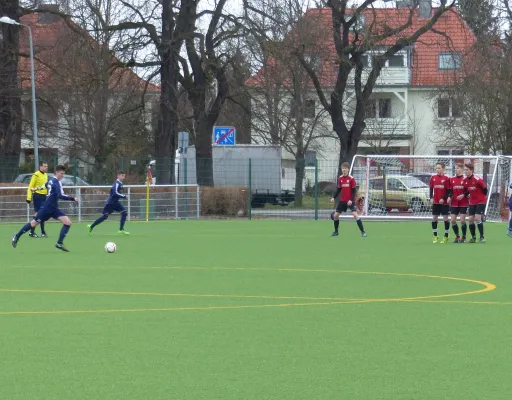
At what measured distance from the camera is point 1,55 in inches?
1619

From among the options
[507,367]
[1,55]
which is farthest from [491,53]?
[507,367]

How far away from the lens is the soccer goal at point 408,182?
35.8 m

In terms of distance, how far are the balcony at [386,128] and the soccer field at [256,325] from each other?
39.6m

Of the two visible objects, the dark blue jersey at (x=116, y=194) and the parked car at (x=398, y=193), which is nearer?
the dark blue jersey at (x=116, y=194)

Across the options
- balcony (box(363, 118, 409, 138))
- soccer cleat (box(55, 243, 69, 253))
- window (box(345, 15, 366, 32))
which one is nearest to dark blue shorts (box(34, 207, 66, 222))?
soccer cleat (box(55, 243, 69, 253))

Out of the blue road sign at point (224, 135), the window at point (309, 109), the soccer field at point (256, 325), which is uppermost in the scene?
the window at point (309, 109)

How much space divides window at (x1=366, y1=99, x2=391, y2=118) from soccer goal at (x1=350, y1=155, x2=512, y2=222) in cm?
2236

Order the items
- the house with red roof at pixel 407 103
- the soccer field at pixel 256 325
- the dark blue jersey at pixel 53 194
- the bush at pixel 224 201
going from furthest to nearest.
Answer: the house with red roof at pixel 407 103 → the bush at pixel 224 201 → the dark blue jersey at pixel 53 194 → the soccer field at pixel 256 325

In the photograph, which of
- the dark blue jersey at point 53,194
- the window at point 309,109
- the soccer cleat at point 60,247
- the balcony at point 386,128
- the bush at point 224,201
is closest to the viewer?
the dark blue jersey at point 53,194

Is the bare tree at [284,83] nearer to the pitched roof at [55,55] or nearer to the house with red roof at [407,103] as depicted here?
the house with red roof at [407,103]

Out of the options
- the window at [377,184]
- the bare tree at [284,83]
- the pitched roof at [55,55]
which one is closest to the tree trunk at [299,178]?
the bare tree at [284,83]

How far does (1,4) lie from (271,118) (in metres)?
17.5

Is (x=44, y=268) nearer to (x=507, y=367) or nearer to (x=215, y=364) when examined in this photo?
(x=215, y=364)

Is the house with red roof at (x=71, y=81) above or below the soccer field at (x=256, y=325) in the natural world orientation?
above
